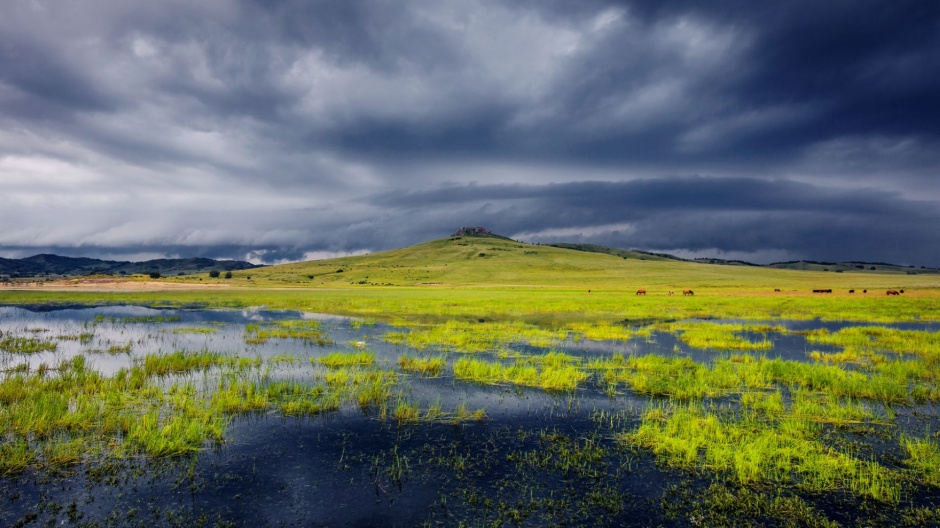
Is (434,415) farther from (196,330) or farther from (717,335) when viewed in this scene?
(196,330)

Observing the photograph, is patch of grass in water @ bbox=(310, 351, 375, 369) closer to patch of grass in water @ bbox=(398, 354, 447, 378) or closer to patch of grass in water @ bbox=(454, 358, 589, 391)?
patch of grass in water @ bbox=(398, 354, 447, 378)

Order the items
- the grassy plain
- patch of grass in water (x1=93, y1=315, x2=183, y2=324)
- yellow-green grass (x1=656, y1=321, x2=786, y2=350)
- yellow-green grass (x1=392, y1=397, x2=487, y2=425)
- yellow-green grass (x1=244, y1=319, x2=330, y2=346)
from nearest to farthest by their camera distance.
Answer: the grassy plain < yellow-green grass (x1=392, y1=397, x2=487, y2=425) < yellow-green grass (x1=656, y1=321, x2=786, y2=350) < yellow-green grass (x1=244, y1=319, x2=330, y2=346) < patch of grass in water (x1=93, y1=315, x2=183, y2=324)

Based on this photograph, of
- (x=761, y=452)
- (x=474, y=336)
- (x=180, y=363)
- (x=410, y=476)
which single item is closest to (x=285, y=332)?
(x=180, y=363)

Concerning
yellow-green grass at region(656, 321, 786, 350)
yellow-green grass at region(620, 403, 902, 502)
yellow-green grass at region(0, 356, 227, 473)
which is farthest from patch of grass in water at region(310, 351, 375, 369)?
yellow-green grass at region(656, 321, 786, 350)

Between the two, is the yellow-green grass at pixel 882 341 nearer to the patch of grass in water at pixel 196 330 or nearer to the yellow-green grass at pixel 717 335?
the yellow-green grass at pixel 717 335

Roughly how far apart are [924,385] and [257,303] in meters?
71.1

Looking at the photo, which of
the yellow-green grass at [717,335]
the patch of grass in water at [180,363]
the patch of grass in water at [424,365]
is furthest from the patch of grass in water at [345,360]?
the yellow-green grass at [717,335]

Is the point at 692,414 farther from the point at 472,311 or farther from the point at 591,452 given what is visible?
the point at 472,311

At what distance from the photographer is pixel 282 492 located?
403 inches

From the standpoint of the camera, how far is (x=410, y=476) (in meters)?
11.0

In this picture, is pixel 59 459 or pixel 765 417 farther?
pixel 765 417

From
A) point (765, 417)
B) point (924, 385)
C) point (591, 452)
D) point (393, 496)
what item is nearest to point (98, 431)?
point (393, 496)

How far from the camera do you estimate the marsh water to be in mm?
9234

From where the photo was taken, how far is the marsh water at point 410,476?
9234 mm
